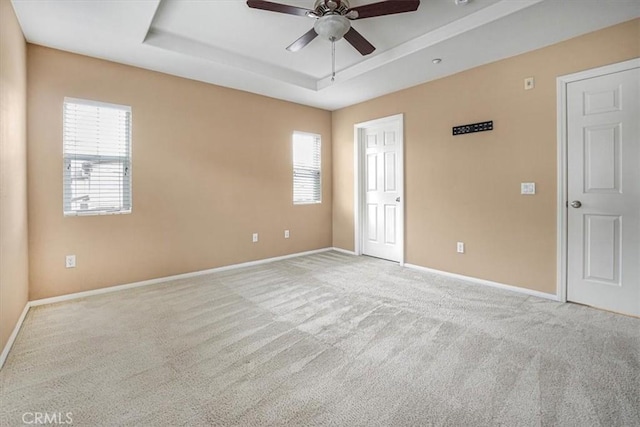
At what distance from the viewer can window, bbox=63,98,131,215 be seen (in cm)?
316

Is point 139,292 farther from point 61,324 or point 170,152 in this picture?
point 170,152

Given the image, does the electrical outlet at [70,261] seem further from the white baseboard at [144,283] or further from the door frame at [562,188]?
the door frame at [562,188]

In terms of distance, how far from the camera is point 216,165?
4.17 m

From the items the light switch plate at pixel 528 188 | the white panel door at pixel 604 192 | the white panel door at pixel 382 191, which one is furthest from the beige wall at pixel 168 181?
the white panel door at pixel 604 192

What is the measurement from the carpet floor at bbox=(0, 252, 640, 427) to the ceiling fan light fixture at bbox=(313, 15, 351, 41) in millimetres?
2453

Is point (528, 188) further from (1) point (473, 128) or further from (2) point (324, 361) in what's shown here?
(2) point (324, 361)

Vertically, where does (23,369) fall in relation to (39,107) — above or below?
below

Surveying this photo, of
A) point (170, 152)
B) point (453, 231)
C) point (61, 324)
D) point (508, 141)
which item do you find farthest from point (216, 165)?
point (508, 141)

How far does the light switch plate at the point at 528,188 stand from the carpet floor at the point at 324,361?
1.10 m

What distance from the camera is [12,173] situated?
2.34m

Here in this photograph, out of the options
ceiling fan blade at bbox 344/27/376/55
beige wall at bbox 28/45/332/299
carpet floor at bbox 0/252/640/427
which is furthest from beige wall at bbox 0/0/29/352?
ceiling fan blade at bbox 344/27/376/55

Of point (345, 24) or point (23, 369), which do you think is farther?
point (345, 24)

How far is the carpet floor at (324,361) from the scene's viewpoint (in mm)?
1545

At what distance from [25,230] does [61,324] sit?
100cm
